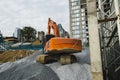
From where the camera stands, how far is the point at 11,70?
13.5 metres

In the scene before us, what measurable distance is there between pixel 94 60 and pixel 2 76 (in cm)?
786

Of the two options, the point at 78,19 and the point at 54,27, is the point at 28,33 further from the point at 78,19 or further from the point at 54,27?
the point at 54,27

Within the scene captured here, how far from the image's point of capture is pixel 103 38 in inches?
373

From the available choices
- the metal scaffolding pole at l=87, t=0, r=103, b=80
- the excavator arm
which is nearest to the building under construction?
the metal scaffolding pole at l=87, t=0, r=103, b=80

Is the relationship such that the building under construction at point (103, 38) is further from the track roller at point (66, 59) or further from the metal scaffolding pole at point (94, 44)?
the track roller at point (66, 59)

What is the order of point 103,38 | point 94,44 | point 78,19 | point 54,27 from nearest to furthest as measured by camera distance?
point 94,44
point 103,38
point 54,27
point 78,19

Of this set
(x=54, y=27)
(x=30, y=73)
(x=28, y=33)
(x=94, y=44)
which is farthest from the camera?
(x=28, y=33)

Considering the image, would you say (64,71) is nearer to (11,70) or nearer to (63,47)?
(63,47)

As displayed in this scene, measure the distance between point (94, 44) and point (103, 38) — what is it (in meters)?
2.96

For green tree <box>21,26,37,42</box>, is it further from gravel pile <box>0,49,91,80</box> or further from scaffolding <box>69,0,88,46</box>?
gravel pile <box>0,49,91,80</box>

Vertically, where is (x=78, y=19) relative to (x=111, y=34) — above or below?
above

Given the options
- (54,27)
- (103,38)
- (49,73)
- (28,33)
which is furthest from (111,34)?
(28,33)

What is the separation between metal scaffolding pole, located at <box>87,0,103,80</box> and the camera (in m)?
6.54

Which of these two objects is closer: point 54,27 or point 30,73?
point 30,73
